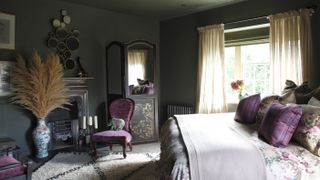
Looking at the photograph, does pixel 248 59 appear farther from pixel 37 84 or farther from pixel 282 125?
pixel 37 84

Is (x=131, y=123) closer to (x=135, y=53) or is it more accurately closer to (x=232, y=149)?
(x=135, y=53)

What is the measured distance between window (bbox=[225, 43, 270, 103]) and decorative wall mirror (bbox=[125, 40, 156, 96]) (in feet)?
4.74

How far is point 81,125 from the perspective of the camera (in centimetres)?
456

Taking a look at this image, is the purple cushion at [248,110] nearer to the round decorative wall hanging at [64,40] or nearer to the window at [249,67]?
the window at [249,67]

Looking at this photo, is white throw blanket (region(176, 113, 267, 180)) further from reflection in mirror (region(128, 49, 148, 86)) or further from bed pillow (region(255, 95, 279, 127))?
reflection in mirror (region(128, 49, 148, 86))

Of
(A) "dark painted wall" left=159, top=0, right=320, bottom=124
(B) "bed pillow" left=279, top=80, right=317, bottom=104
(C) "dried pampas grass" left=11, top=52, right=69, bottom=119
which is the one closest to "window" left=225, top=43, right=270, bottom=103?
(A) "dark painted wall" left=159, top=0, right=320, bottom=124

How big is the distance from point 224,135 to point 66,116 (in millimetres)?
3049

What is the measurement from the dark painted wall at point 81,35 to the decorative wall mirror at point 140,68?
1.78 feet

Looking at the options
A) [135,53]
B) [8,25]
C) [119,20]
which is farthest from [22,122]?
[119,20]

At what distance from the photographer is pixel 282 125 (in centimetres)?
223

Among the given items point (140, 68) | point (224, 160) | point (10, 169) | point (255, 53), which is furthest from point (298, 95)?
point (10, 169)

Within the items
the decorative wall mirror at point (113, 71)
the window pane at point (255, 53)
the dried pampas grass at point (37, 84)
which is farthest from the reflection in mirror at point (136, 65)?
the window pane at point (255, 53)

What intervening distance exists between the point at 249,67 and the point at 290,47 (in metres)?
0.93

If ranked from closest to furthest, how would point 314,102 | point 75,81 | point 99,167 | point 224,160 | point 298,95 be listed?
point 224,160, point 314,102, point 298,95, point 99,167, point 75,81
